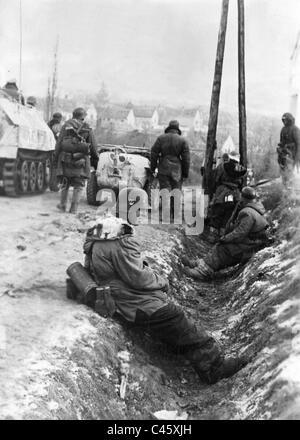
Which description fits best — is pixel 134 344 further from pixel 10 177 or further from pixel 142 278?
pixel 10 177

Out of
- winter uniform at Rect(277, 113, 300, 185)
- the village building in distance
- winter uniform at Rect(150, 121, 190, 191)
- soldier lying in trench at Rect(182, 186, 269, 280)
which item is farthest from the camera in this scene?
the village building in distance

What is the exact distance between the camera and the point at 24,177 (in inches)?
547

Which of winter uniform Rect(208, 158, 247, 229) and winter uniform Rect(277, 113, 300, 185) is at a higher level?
winter uniform Rect(277, 113, 300, 185)

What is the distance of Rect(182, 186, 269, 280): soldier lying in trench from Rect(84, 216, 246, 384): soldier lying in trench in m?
2.92

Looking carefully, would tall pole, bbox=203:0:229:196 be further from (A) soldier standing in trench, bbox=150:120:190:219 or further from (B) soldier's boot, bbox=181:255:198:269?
(B) soldier's boot, bbox=181:255:198:269

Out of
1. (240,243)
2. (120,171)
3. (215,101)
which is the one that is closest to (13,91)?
(120,171)

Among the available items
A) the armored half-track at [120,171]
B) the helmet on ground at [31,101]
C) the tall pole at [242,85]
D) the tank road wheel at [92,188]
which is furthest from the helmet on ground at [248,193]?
the helmet on ground at [31,101]

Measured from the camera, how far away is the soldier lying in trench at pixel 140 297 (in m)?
6.01

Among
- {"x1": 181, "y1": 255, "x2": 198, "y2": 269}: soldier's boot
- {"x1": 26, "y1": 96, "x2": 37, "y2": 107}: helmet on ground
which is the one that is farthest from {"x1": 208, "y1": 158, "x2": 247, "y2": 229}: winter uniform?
{"x1": 26, "y1": 96, "x2": 37, "y2": 107}: helmet on ground

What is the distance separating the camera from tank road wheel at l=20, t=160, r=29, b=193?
13.7 meters

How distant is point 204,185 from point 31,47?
68.4 ft

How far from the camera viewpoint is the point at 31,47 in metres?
32.3

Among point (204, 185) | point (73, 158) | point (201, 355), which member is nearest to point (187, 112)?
point (204, 185)
